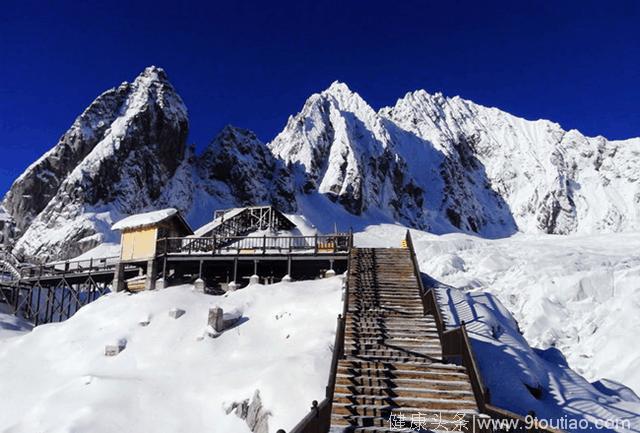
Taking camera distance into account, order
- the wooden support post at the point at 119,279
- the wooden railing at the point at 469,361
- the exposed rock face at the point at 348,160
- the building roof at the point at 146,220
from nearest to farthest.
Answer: the wooden railing at the point at 469,361
the building roof at the point at 146,220
the wooden support post at the point at 119,279
the exposed rock face at the point at 348,160

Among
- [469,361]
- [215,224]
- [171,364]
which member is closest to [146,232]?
[215,224]

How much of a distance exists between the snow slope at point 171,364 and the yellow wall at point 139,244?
3.67 m

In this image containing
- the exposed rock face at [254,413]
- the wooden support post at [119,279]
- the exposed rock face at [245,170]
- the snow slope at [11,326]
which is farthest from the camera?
the exposed rock face at [245,170]

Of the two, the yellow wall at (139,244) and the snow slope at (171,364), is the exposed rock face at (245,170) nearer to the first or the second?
the yellow wall at (139,244)

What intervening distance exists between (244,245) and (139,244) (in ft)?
22.7

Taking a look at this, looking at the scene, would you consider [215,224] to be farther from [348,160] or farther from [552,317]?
[348,160]

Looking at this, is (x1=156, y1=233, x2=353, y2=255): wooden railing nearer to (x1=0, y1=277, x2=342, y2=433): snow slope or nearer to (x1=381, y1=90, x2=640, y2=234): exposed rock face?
(x1=0, y1=277, x2=342, y2=433): snow slope

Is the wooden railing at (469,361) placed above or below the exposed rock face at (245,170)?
below

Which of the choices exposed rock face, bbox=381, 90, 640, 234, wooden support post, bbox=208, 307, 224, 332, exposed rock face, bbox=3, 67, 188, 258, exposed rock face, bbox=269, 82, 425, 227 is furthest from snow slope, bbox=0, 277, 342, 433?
exposed rock face, bbox=381, 90, 640, 234

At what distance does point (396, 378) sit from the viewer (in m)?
11.2

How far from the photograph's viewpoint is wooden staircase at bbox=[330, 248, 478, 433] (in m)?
9.61

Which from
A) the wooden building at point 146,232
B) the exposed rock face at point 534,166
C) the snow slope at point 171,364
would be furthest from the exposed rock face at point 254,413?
the exposed rock face at point 534,166

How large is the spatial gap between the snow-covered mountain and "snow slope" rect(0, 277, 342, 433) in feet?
149

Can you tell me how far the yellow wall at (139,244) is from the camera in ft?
98.5
